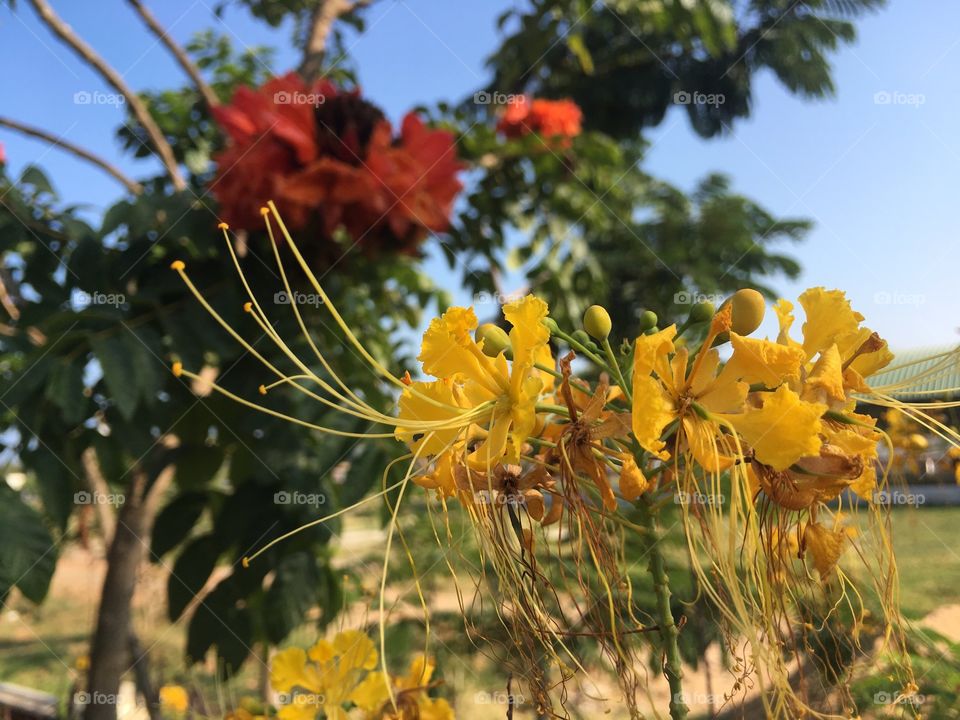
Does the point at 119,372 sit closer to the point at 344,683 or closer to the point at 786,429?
the point at 344,683

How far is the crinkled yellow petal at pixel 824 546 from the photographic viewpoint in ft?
1.43

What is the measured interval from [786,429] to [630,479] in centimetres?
8

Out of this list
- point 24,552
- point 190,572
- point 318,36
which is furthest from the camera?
point 318,36

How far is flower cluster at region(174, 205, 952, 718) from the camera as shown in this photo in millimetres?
387

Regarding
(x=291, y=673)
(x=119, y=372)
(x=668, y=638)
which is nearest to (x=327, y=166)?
(x=119, y=372)

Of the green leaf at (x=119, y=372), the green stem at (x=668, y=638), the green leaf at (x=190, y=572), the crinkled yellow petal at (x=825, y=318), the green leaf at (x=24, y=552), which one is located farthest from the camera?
the green leaf at (x=190, y=572)

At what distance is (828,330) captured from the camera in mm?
471

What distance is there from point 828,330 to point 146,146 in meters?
1.59

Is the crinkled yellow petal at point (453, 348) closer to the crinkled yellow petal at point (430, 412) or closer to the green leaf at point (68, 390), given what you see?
the crinkled yellow petal at point (430, 412)

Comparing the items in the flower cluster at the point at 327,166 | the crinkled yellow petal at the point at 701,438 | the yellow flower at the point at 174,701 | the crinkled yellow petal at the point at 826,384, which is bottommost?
the yellow flower at the point at 174,701

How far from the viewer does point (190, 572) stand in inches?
41.5

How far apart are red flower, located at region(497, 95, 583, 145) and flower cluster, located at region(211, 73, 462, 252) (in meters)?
0.55

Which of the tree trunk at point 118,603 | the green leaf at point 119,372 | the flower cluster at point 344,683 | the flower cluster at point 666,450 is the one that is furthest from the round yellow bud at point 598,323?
the tree trunk at point 118,603

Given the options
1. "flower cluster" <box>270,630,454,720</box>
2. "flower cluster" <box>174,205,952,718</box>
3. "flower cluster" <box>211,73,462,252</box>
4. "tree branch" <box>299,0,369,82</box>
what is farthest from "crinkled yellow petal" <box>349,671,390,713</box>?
"tree branch" <box>299,0,369,82</box>
